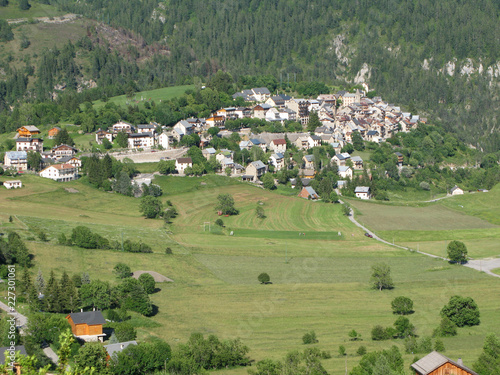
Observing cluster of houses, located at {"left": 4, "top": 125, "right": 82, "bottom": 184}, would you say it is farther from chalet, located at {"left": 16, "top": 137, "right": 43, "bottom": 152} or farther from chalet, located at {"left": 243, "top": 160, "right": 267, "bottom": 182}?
chalet, located at {"left": 243, "top": 160, "right": 267, "bottom": 182}

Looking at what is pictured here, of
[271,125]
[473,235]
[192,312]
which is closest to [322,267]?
[192,312]

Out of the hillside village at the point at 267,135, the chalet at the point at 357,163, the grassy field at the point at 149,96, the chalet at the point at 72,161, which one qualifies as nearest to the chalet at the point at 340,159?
the hillside village at the point at 267,135

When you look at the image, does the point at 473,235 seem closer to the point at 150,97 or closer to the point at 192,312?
the point at 192,312

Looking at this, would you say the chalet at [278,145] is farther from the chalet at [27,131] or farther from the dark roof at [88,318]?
the dark roof at [88,318]

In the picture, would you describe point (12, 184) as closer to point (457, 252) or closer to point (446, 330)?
point (457, 252)

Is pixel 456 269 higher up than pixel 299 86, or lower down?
lower down

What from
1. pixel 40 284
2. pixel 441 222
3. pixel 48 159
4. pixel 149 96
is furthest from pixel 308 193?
pixel 149 96

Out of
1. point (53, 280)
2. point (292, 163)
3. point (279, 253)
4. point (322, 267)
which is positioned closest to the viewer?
point (53, 280)
